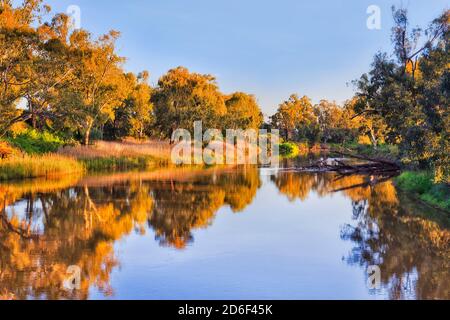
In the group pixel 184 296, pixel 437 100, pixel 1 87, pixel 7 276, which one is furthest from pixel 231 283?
pixel 1 87

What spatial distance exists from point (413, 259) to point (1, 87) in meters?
28.9

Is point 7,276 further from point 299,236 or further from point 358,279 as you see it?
point 299,236

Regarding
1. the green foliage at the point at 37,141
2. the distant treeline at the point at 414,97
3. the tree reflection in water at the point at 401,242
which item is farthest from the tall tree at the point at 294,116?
the tree reflection in water at the point at 401,242

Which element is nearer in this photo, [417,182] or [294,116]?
[417,182]

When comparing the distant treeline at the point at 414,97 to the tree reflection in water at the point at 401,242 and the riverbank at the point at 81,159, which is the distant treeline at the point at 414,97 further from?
the riverbank at the point at 81,159

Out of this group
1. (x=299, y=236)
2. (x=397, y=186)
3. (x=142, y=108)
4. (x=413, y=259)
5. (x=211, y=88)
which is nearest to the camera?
(x=413, y=259)

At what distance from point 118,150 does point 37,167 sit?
14.6 m

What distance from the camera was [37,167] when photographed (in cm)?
3231

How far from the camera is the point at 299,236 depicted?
45.6 ft

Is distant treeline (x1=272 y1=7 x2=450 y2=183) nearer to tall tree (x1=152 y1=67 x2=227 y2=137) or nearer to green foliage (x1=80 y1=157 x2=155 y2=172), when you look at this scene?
green foliage (x1=80 y1=157 x2=155 y2=172)

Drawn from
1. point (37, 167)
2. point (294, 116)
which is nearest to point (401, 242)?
point (37, 167)

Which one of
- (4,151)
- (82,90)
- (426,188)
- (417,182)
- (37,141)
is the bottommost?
(426,188)

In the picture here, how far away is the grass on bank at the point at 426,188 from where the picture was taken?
18.9 meters

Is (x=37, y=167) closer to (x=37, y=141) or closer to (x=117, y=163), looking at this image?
(x=37, y=141)
